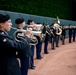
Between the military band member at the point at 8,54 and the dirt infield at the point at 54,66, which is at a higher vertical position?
the military band member at the point at 8,54

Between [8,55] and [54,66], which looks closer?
[8,55]

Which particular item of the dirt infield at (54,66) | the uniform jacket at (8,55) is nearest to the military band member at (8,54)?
the uniform jacket at (8,55)

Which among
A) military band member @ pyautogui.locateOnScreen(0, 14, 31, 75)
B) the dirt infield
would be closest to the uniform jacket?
military band member @ pyautogui.locateOnScreen(0, 14, 31, 75)

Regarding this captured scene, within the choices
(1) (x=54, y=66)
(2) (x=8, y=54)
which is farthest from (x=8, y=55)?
(1) (x=54, y=66)

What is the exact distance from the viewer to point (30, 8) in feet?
62.6

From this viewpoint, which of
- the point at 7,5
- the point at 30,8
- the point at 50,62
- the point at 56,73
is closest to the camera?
the point at 56,73

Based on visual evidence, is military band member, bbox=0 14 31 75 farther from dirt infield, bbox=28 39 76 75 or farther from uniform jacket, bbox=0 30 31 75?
dirt infield, bbox=28 39 76 75

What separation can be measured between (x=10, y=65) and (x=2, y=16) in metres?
0.70

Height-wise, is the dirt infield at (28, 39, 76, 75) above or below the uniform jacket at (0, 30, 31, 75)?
below

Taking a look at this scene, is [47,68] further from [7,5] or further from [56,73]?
[7,5]

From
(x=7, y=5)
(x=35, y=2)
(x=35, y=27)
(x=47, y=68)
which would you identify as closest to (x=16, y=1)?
(x=7, y=5)

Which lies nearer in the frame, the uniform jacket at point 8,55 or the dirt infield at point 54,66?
the uniform jacket at point 8,55

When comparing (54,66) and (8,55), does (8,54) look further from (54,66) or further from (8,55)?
(54,66)

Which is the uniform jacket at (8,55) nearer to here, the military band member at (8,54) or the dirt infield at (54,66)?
the military band member at (8,54)
